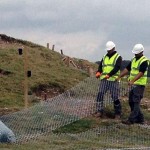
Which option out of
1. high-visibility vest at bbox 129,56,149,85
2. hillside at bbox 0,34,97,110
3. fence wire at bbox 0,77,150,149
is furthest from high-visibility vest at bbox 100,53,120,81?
hillside at bbox 0,34,97,110

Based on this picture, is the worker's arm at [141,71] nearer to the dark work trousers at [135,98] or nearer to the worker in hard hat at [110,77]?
the dark work trousers at [135,98]

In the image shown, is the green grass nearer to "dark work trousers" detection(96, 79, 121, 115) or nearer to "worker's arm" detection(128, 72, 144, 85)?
"dark work trousers" detection(96, 79, 121, 115)

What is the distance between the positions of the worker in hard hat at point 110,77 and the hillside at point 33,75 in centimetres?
287

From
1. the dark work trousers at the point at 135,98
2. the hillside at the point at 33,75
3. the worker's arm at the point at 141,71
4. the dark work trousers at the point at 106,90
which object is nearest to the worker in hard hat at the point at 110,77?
the dark work trousers at the point at 106,90

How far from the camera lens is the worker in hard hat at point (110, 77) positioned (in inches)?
561

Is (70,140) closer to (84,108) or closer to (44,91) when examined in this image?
(84,108)

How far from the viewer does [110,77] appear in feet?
47.2

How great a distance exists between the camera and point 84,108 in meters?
13.8

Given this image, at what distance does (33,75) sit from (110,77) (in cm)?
835

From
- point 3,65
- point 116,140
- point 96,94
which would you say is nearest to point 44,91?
point 3,65

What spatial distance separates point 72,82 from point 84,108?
8465mm

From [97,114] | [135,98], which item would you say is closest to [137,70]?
[135,98]

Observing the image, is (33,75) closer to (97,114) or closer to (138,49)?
(97,114)

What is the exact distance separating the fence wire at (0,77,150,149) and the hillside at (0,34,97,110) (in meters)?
2.53
